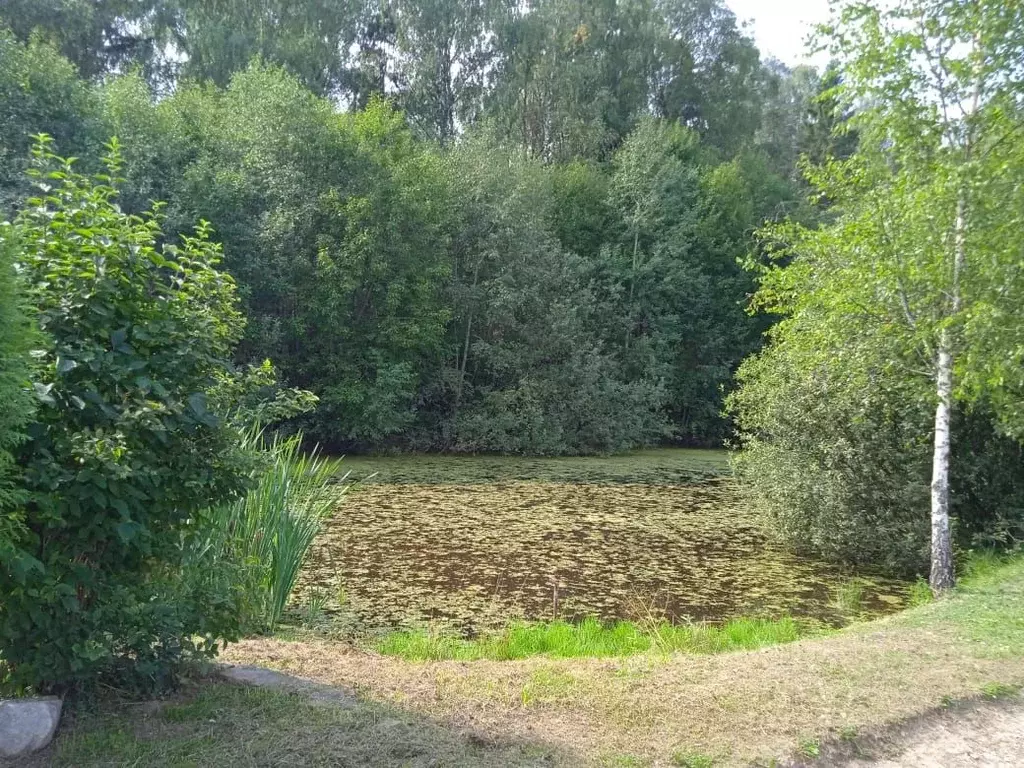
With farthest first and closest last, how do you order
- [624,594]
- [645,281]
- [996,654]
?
[645,281] → [624,594] → [996,654]

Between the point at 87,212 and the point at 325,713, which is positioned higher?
the point at 87,212

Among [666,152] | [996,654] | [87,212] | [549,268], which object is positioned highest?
[666,152]

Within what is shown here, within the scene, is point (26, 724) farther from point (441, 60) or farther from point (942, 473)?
point (441, 60)

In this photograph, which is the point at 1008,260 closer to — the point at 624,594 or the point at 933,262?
the point at 933,262

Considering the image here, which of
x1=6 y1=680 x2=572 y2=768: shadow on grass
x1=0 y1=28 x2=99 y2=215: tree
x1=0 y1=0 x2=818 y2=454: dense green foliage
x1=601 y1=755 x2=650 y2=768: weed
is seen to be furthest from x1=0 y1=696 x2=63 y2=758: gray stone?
x1=0 y1=28 x2=99 y2=215: tree

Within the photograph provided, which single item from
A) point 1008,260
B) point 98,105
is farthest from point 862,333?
point 98,105

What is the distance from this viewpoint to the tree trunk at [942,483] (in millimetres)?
8109

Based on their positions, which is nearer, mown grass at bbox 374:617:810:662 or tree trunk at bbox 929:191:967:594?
mown grass at bbox 374:617:810:662

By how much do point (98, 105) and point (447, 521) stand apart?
13488 mm

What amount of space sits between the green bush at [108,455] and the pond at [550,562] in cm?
349

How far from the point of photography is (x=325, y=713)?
3740 mm

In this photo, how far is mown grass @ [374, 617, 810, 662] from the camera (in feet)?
19.8

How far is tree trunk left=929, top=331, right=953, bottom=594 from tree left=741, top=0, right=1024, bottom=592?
13 mm

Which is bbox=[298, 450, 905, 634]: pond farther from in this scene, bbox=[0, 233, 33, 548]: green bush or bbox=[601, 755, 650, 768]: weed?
bbox=[0, 233, 33, 548]: green bush
